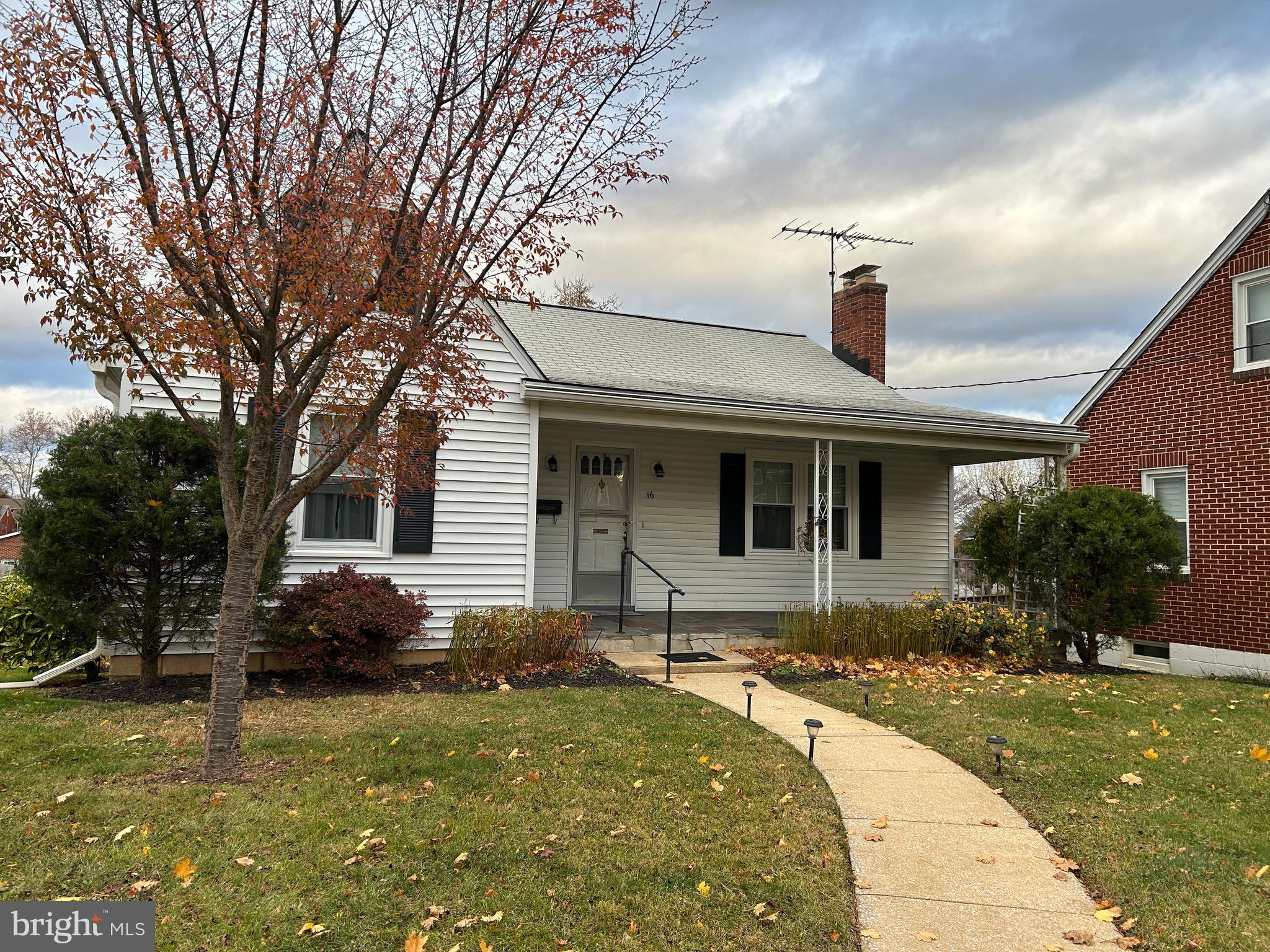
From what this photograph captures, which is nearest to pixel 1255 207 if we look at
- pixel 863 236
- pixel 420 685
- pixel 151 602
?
pixel 863 236

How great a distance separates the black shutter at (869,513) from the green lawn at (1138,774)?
3968 millimetres

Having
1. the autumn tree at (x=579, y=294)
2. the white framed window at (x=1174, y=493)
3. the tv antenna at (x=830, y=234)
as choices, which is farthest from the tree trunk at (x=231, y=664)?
the autumn tree at (x=579, y=294)

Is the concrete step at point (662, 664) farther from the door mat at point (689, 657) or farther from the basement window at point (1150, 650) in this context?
the basement window at point (1150, 650)

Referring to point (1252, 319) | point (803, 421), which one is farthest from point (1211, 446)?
point (803, 421)

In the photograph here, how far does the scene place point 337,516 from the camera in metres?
8.13

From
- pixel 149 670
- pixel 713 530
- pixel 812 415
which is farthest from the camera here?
pixel 713 530

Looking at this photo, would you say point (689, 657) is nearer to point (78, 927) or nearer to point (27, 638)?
point (78, 927)

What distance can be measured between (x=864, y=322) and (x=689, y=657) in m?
7.79

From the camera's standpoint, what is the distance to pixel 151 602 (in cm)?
663

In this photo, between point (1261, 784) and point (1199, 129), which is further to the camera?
point (1199, 129)

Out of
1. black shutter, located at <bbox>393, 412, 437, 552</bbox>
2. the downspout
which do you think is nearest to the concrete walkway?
black shutter, located at <bbox>393, 412, 437, 552</bbox>

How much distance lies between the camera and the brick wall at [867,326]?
13.8 metres

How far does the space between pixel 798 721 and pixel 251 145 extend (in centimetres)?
534

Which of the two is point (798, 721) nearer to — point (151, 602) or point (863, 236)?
point (151, 602)
